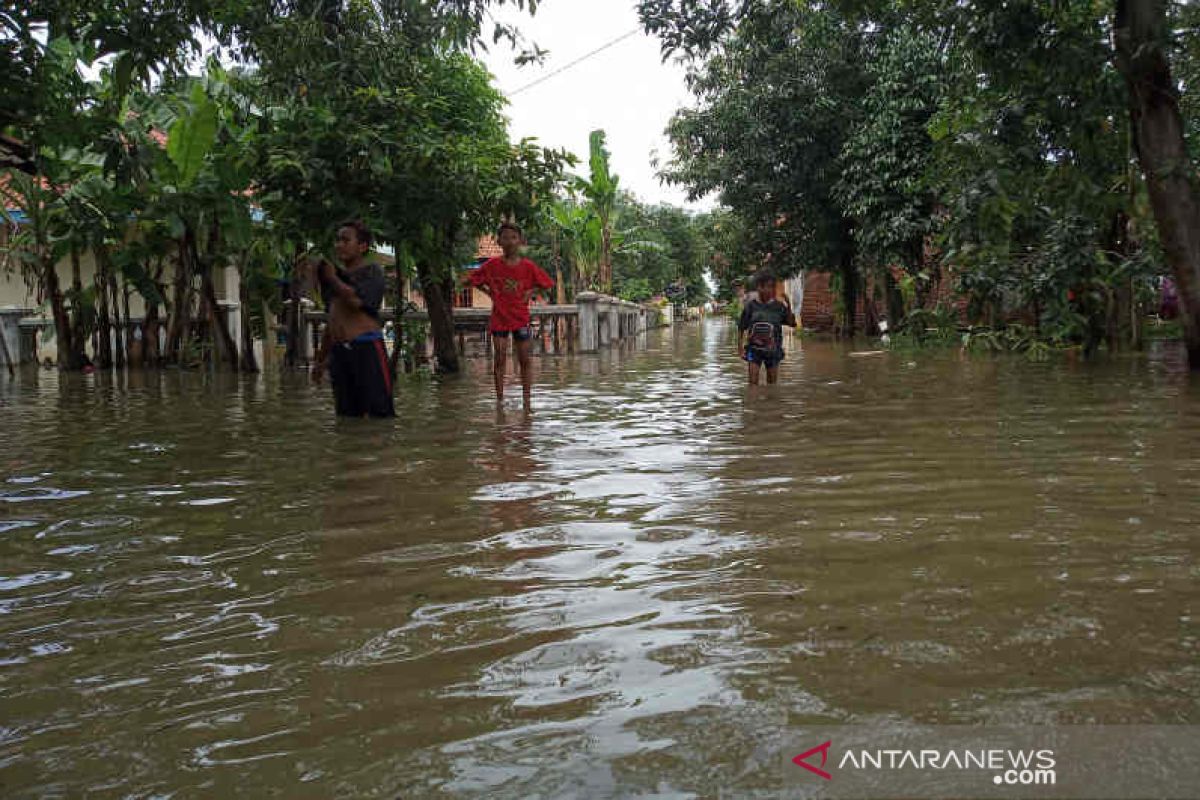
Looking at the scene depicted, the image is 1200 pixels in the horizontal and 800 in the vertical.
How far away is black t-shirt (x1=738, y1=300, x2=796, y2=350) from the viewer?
10.6 metres

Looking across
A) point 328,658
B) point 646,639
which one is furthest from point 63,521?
point 646,639

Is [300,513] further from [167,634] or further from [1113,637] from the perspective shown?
[1113,637]

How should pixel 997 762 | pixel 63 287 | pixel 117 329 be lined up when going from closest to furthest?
pixel 997 762 < pixel 117 329 < pixel 63 287

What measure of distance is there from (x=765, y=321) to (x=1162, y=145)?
167 inches

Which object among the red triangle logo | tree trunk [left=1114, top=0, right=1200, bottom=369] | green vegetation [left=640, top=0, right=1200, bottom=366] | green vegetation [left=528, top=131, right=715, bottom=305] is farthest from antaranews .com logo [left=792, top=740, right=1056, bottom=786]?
green vegetation [left=528, top=131, right=715, bottom=305]

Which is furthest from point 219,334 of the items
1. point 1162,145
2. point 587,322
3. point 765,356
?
point 1162,145

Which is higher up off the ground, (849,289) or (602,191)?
(602,191)

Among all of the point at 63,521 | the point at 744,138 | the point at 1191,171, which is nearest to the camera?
the point at 63,521

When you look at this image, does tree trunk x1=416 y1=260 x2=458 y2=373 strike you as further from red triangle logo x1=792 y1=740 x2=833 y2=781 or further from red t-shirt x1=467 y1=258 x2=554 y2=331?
red triangle logo x1=792 y1=740 x2=833 y2=781

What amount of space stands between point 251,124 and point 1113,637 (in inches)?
534

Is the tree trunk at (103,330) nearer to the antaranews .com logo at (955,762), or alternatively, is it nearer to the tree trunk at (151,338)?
the tree trunk at (151,338)

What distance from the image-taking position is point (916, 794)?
1.85 metres

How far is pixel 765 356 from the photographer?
10688mm

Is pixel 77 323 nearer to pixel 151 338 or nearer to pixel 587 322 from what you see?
pixel 151 338
